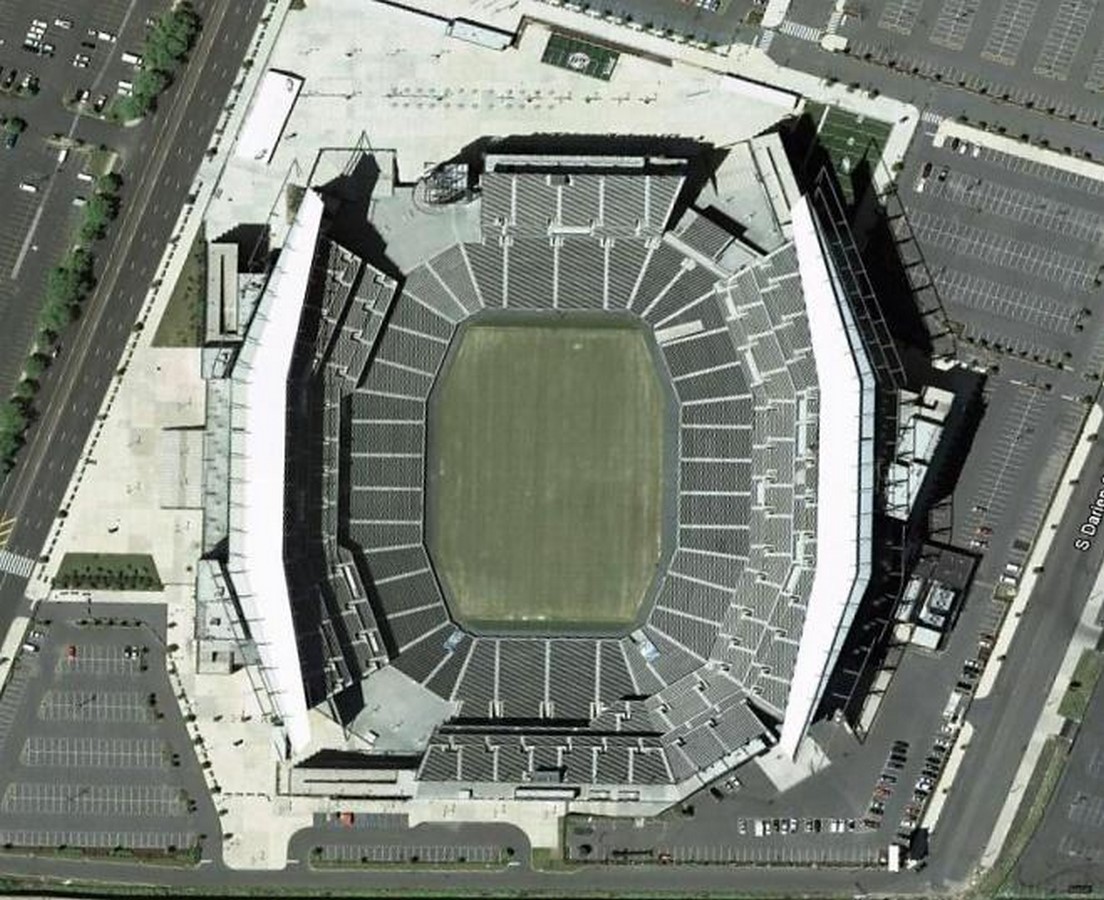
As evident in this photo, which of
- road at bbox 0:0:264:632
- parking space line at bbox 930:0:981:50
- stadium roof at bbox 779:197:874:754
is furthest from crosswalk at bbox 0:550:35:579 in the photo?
parking space line at bbox 930:0:981:50

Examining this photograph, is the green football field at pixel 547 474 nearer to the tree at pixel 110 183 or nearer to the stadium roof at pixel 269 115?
the stadium roof at pixel 269 115

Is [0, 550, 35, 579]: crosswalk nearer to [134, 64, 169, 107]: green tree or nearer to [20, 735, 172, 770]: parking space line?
[20, 735, 172, 770]: parking space line

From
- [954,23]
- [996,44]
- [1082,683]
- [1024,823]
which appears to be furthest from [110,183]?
[1024,823]

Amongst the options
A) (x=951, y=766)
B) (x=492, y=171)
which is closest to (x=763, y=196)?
(x=492, y=171)

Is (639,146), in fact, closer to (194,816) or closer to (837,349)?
(837,349)

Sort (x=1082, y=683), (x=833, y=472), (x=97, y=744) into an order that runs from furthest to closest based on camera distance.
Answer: (x=97, y=744), (x=1082, y=683), (x=833, y=472)

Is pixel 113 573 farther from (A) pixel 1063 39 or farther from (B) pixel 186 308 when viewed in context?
(A) pixel 1063 39
